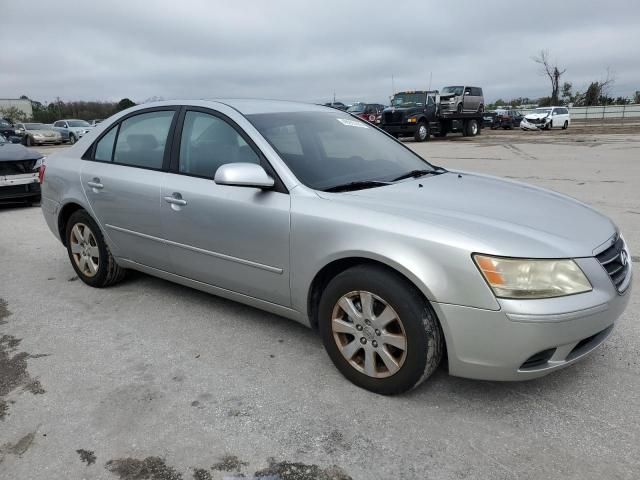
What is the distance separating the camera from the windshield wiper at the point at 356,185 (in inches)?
122

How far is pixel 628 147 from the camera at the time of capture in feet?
57.9

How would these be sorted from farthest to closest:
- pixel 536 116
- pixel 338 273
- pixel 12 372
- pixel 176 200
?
pixel 536 116, pixel 176 200, pixel 12 372, pixel 338 273

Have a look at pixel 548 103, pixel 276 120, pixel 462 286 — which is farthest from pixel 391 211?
pixel 548 103

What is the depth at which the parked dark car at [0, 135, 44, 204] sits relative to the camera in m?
8.60

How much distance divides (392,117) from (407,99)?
5.04 ft

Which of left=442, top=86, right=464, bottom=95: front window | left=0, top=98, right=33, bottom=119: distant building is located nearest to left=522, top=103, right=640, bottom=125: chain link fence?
left=442, top=86, right=464, bottom=95: front window

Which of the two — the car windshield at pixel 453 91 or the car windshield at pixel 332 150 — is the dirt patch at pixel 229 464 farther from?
the car windshield at pixel 453 91

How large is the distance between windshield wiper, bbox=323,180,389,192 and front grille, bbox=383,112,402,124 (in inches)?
845

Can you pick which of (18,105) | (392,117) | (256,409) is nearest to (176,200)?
(256,409)

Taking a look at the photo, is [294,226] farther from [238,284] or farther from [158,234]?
[158,234]

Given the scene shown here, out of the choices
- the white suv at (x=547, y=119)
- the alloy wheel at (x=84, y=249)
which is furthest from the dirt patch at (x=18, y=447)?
the white suv at (x=547, y=119)

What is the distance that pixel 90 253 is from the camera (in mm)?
4531

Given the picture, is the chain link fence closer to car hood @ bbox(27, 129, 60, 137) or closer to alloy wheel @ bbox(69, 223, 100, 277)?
car hood @ bbox(27, 129, 60, 137)

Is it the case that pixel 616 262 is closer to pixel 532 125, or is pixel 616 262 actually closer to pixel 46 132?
pixel 46 132
